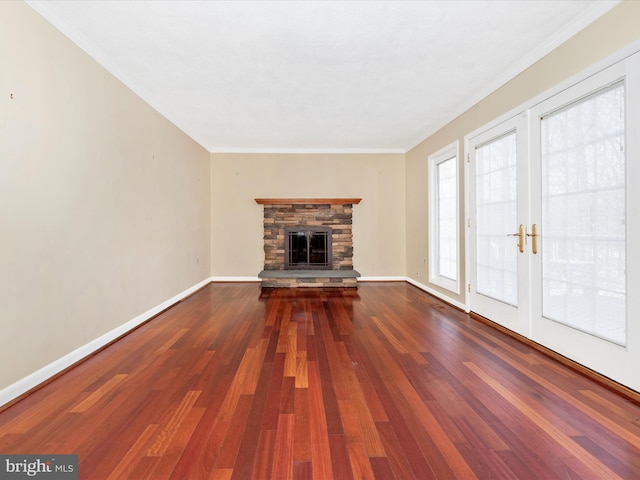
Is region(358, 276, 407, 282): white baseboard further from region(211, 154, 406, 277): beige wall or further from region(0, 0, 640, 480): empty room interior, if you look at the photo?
region(0, 0, 640, 480): empty room interior

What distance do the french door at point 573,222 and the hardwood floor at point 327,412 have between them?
1.05 ft

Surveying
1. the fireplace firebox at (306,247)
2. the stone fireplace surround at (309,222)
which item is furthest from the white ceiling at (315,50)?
the fireplace firebox at (306,247)

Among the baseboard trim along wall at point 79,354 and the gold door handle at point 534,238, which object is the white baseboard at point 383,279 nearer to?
the baseboard trim along wall at point 79,354

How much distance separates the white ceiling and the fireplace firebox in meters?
2.29

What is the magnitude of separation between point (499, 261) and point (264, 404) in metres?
2.77

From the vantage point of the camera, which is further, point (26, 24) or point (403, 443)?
point (26, 24)

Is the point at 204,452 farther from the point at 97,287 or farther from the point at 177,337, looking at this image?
the point at 97,287

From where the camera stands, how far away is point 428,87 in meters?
3.52

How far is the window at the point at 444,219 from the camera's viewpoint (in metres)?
4.51

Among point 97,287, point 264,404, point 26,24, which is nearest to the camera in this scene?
point 264,404

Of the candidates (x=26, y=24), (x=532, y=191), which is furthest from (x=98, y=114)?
(x=532, y=191)

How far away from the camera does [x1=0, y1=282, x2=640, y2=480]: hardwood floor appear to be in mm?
1394

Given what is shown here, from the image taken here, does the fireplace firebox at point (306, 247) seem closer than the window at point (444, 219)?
No

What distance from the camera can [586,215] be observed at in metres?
2.34
